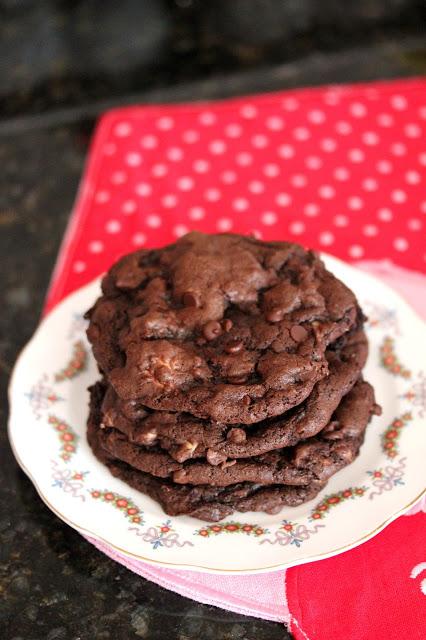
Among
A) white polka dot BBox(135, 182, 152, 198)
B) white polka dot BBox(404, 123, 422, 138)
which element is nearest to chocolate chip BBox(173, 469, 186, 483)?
white polka dot BBox(135, 182, 152, 198)

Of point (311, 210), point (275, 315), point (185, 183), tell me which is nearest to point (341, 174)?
point (311, 210)

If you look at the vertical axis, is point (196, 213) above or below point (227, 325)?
below

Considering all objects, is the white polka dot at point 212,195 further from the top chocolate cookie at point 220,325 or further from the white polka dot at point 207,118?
the top chocolate cookie at point 220,325

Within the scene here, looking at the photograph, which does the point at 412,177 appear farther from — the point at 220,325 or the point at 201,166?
the point at 220,325

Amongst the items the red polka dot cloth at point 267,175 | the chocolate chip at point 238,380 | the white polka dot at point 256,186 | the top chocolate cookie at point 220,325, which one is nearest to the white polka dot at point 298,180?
the red polka dot cloth at point 267,175

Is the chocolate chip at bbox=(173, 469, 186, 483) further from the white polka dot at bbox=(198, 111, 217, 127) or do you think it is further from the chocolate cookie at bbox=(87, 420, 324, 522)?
the white polka dot at bbox=(198, 111, 217, 127)

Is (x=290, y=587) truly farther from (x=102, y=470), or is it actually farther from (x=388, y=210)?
(x=388, y=210)
